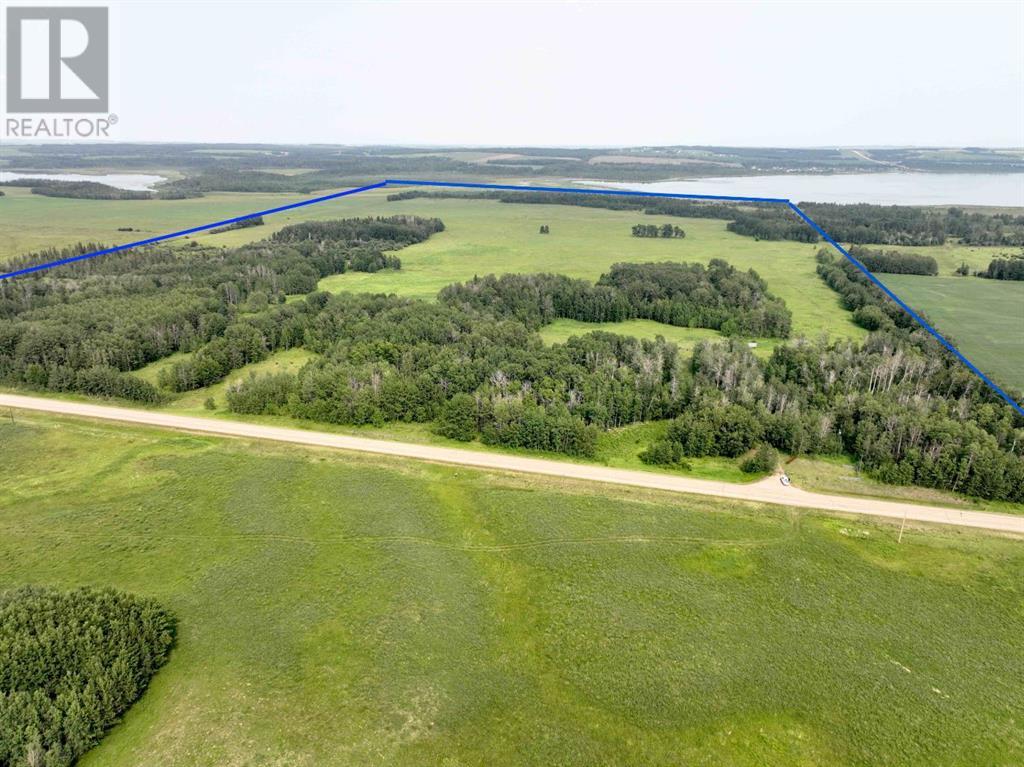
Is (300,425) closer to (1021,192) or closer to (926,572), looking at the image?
(926,572)

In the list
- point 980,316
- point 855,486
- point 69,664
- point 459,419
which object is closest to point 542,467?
point 459,419

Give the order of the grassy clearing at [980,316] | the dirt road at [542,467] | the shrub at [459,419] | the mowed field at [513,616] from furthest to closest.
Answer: the shrub at [459,419]
the dirt road at [542,467]
the grassy clearing at [980,316]
the mowed field at [513,616]

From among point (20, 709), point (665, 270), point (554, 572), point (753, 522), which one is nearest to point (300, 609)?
point (20, 709)

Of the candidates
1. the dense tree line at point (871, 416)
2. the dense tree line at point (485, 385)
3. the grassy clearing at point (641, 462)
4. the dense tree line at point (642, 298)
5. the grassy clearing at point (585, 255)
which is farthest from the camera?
the grassy clearing at point (585, 255)

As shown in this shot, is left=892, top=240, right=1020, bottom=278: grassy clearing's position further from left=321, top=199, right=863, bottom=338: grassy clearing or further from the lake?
left=321, top=199, right=863, bottom=338: grassy clearing

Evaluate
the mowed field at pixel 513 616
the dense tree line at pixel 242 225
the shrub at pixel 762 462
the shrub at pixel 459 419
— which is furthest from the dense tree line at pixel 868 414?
the dense tree line at pixel 242 225

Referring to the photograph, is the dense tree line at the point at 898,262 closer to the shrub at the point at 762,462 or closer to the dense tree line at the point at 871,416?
the dense tree line at the point at 871,416

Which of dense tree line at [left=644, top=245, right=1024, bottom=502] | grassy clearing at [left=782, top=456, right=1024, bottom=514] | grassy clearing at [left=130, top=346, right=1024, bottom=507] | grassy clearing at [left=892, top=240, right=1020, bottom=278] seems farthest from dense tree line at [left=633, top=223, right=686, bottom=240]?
grassy clearing at [left=782, top=456, right=1024, bottom=514]
